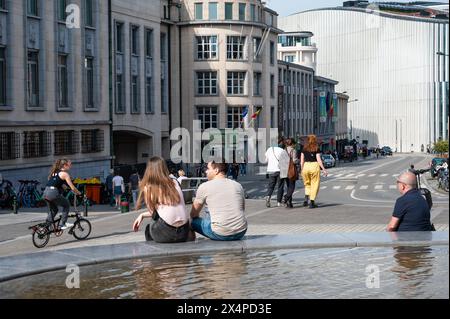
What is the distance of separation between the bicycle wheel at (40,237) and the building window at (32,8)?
26418mm

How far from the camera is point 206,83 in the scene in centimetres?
7962

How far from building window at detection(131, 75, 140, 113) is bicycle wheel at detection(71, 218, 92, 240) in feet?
125

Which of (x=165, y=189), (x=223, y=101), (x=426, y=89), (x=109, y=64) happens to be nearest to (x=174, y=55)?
(x=223, y=101)

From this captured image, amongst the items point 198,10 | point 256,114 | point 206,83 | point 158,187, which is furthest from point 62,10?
point 158,187

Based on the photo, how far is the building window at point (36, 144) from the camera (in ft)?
137

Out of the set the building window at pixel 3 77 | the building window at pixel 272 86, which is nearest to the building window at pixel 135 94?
the building window at pixel 3 77

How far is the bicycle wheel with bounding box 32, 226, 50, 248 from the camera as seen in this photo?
17656mm

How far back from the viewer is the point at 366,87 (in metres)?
167

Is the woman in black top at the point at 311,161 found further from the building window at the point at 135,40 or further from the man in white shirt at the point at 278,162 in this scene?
the building window at the point at 135,40

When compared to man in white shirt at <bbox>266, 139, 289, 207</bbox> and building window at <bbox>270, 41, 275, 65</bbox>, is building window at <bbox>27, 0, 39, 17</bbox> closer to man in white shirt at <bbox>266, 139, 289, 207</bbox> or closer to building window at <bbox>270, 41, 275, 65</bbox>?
man in white shirt at <bbox>266, 139, 289, 207</bbox>

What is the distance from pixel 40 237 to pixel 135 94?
131ft

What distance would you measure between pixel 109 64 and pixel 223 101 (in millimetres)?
29414

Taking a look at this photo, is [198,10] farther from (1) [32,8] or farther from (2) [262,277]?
(2) [262,277]

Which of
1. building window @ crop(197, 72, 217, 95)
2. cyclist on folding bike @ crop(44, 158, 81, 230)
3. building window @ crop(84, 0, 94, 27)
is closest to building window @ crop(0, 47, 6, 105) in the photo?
building window @ crop(84, 0, 94, 27)
